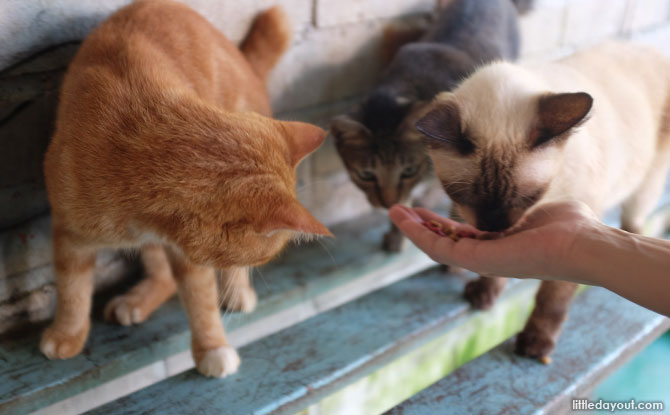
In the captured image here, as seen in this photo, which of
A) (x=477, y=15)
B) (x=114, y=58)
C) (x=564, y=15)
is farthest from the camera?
(x=564, y=15)

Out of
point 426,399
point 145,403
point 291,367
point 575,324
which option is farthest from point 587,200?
point 145,403

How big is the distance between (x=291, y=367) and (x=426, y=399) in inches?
14.8

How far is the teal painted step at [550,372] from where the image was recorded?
1384 millimetres

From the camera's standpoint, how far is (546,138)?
1.14 m

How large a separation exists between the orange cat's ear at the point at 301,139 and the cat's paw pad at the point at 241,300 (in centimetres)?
60

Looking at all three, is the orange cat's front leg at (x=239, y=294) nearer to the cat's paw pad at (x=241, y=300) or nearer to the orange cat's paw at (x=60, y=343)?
the cat's paw pad at (x=241, y=300)

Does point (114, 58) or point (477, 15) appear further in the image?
point (477, 15)

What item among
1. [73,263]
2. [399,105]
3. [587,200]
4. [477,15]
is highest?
[477,15]

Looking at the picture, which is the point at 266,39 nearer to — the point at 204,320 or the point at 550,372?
the point at 204,320

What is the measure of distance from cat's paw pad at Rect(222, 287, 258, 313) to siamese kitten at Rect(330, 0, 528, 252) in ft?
1.72

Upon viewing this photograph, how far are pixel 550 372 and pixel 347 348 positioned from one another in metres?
0.58

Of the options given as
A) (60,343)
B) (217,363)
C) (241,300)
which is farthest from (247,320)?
(60,343)

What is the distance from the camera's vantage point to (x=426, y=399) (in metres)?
1.40

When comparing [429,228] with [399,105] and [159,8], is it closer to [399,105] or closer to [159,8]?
[399,105]
